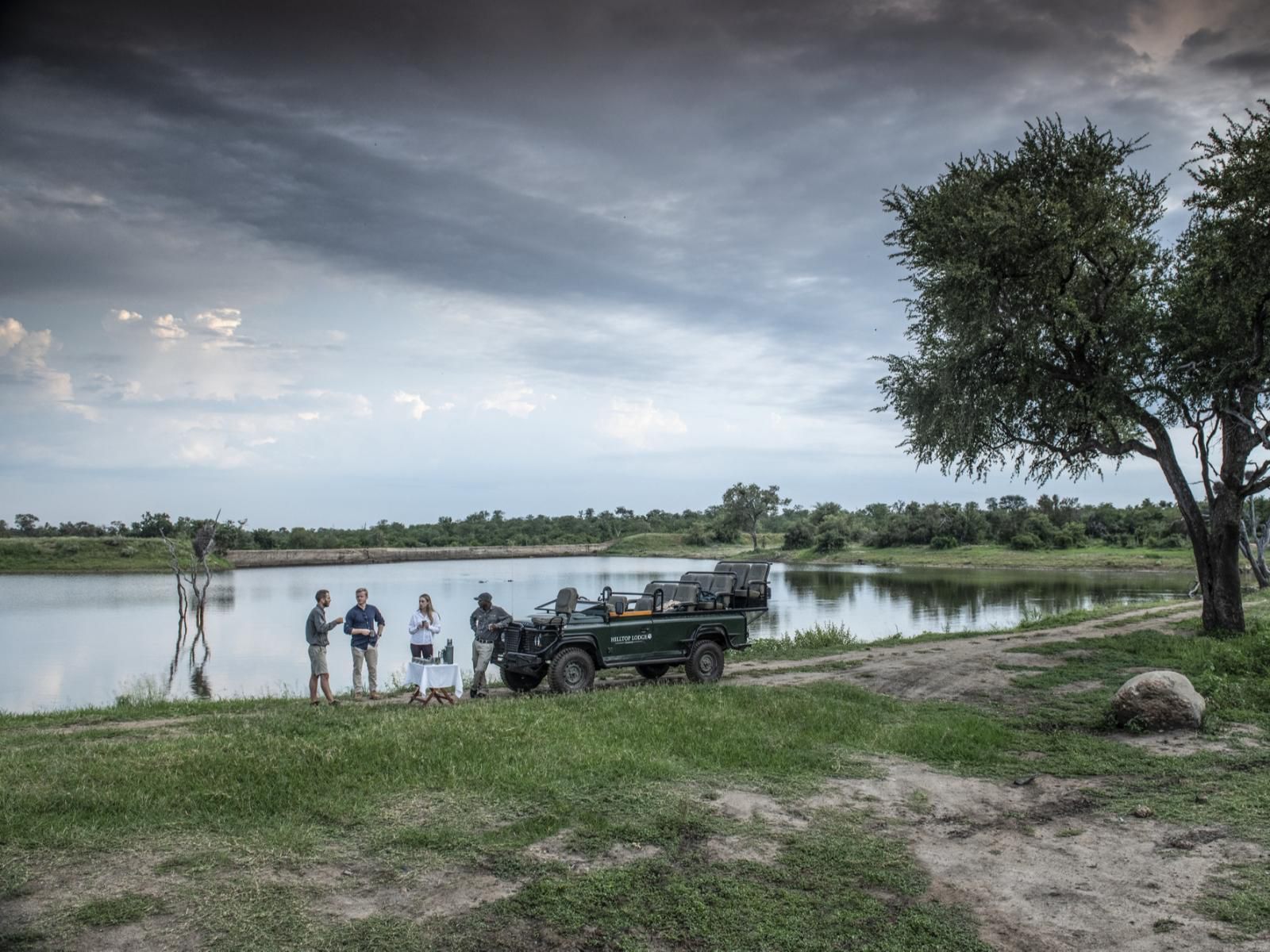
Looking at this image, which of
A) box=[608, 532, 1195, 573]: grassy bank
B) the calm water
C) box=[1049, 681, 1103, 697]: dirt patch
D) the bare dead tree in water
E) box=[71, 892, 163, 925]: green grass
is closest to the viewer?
box=[71, 892, 163, 925]: green grass

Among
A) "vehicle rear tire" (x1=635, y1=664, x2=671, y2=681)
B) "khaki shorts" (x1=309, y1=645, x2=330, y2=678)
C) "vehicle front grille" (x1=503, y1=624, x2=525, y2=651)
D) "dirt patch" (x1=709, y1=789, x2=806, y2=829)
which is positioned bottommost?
"vehicle rear tire" (x1=635, y1=664, x2=671, y2=681)

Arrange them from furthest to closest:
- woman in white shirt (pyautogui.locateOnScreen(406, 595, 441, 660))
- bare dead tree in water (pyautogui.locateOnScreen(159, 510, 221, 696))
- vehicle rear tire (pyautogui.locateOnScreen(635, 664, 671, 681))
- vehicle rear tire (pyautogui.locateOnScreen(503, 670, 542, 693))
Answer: bare dead tree in water (pyautogui.locateOnScreen(159, 510, 221, 696))
vehicle rear tire (pyautogui.locateOnScreen(635, 664, 671, 681))
woman in white shirt (pyautogui.locateOnScreen(406, 595, 441, 660))
vehicle rear tire (pyautogui.locateOnScreen(503, 670, 542, 693))

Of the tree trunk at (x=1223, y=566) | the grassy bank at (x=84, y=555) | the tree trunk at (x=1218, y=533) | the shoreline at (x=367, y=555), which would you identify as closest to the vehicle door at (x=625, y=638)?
the tree trunk at (x=1218, y=533)

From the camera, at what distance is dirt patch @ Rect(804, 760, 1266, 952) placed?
5.93 meters

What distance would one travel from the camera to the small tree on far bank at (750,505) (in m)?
134

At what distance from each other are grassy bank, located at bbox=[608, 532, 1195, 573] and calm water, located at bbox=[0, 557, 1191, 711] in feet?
20.4

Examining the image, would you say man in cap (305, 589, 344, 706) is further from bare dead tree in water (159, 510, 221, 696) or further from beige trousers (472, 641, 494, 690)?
bare dead tree in water (159, 510, 221, 696)

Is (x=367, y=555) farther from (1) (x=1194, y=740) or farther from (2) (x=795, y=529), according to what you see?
(1) (x=1194, y=740)

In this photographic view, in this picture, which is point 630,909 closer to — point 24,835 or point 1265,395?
point 24,835

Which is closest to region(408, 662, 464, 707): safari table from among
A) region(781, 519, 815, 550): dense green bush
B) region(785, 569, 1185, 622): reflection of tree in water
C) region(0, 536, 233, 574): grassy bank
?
region(785, 569, 1185, 622): reflection of tree in water

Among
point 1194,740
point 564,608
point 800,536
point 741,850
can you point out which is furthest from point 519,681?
point 800,536

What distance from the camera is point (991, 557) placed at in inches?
3312

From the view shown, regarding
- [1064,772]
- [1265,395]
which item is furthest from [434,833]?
[1265,395]

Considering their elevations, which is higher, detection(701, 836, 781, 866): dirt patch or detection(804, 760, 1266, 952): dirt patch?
detection(701, 836, 781, 866): dirt patch
